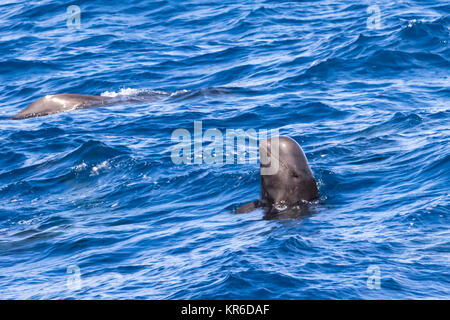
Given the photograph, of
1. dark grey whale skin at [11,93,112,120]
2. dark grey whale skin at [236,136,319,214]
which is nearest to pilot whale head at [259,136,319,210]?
dark grey whale skin at [236,136,319,214]

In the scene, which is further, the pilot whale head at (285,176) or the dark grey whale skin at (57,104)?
the dark grey whale skin at (57,104)

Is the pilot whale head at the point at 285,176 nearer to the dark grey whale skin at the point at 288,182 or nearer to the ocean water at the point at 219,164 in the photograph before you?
the dark grey whale skin at the point at 288,182

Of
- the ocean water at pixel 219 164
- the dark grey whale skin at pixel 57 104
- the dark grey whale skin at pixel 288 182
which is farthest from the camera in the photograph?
the dark grey whale skin at pixel 57 104

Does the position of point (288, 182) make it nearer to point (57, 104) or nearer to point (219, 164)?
point (219, 164)

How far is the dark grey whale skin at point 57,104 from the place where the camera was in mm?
22641

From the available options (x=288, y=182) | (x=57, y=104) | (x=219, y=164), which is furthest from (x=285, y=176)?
(x=57, y=104)

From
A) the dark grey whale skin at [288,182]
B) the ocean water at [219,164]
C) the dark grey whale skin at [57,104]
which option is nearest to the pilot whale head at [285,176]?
the dark grey whale skin at [288,182]

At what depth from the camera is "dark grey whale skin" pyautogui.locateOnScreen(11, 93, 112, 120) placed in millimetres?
22641

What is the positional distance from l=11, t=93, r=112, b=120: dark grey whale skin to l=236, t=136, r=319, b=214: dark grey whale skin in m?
9.61

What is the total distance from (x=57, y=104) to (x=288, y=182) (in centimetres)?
1037

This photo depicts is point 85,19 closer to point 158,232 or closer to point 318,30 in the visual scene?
point 318,30

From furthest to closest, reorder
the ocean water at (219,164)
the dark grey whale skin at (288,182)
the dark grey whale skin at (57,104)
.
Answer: the dark grey whale skin at (57,104), the dark grey whale skin at (288,182), the ocean water at (219,164)

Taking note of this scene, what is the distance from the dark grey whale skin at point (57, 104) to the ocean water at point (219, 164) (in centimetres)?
60
